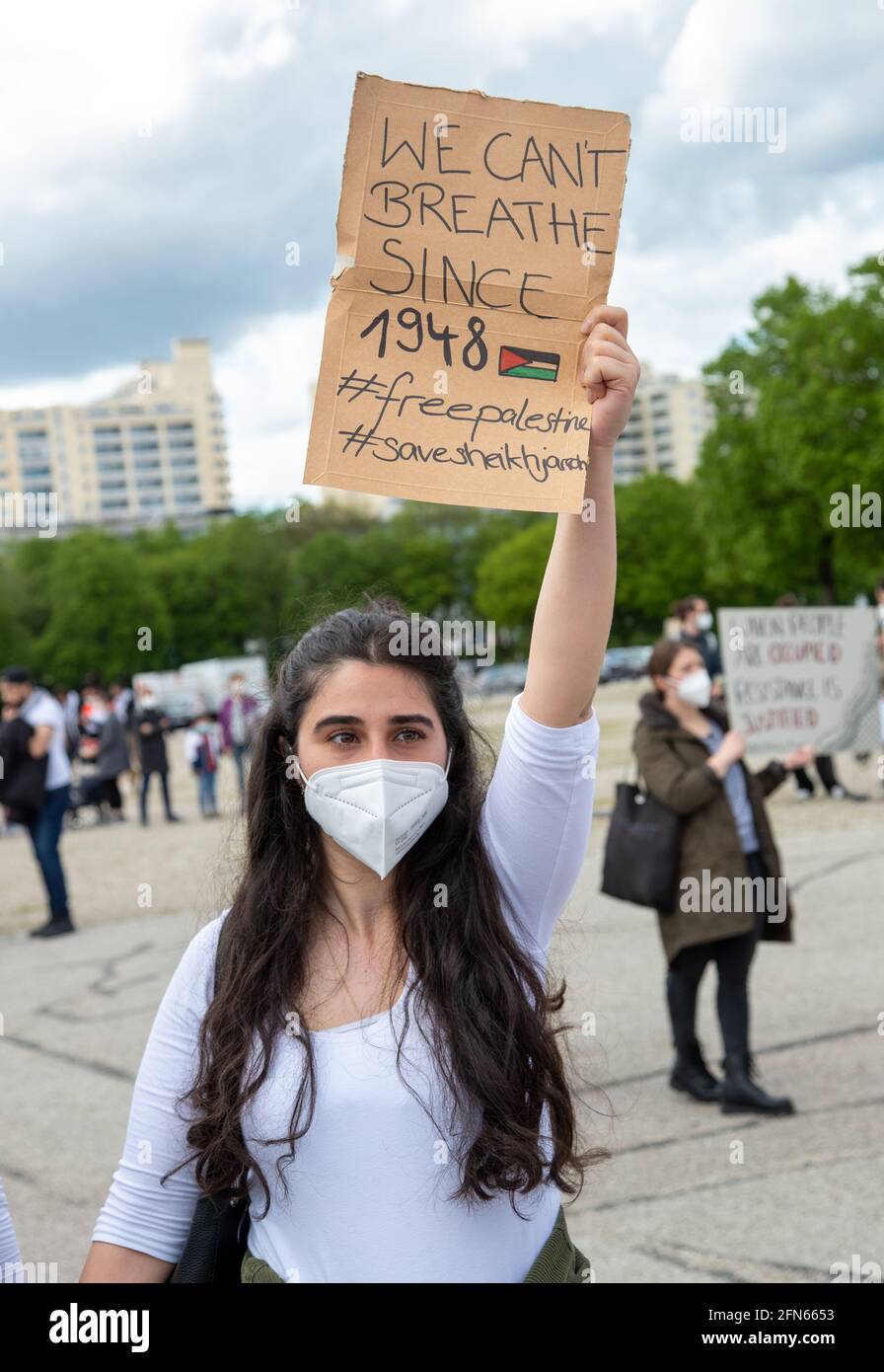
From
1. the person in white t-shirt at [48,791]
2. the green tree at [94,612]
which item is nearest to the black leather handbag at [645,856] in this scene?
the person in white t-shirt at [48,791]

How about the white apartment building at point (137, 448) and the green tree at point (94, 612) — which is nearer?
the green tree at point (94, 612)

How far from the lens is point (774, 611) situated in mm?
12031

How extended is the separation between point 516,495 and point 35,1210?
425 centimetres

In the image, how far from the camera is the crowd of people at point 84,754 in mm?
11859

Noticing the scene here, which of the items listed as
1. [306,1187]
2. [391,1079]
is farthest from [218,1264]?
[391,1079]

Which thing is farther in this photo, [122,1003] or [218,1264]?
[122,1003]

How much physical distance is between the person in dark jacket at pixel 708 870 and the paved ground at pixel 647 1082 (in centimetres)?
23

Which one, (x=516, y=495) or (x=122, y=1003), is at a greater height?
(x=516, y=495)

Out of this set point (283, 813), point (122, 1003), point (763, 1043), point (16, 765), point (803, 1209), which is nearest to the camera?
point (283, 813)

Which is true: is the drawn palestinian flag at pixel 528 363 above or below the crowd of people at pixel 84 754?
above

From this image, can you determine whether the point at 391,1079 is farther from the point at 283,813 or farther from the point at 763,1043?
the point at 763,1043

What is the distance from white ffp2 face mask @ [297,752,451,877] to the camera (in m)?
2.24

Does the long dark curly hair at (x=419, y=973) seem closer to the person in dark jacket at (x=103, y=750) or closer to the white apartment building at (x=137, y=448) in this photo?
the person in dark jacket at (x=103, y=750)

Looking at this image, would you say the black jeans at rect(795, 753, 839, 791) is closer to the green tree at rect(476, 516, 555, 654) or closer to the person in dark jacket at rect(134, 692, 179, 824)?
the person in dark jacket at rect(134, 692, 179, 824)
